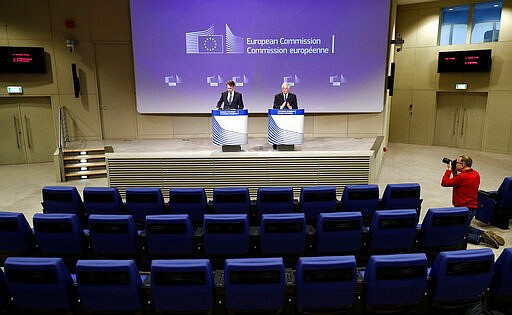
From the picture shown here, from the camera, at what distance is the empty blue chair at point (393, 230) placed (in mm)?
4086

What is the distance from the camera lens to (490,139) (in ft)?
38.0

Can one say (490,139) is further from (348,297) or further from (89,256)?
(89,256)

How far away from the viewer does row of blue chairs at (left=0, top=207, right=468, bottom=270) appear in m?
3.98

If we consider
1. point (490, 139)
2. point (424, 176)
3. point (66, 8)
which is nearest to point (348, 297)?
point (424, 176)

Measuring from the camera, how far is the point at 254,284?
3.06m

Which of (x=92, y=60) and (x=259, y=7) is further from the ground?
(x=259, y=7)

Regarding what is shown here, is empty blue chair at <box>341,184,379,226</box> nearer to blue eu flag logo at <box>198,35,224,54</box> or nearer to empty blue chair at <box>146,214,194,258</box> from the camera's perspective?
empty blue chair at <box>146,214,194,258</box>

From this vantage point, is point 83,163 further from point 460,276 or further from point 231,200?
point 460,276

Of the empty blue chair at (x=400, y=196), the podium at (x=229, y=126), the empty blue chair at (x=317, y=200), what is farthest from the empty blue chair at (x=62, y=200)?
the empty blue chair at (x=400, y=196)

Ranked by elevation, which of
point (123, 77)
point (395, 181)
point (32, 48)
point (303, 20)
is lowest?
point (395, 181)

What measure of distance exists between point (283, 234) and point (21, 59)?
28.9 feet

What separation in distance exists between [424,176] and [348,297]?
6.50m

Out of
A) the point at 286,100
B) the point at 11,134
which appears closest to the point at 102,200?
the point at 286,100

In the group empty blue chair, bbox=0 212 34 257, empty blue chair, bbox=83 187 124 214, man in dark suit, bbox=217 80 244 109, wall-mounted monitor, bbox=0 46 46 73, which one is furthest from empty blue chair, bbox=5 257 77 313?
wall-mounted monitor, bbox=0 46 46 73
